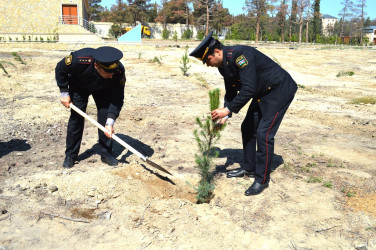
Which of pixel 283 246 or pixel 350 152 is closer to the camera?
pixel 283 246

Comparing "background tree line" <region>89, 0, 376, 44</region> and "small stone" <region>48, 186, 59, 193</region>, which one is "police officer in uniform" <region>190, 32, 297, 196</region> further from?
"background tree line" <region>89, 0, 376, 44</region>

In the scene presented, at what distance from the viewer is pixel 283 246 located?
275 cm

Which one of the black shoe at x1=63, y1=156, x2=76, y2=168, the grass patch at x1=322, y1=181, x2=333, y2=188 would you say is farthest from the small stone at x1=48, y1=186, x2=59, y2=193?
the grass patch at x1=322, y1=181, x2=333, y2=188

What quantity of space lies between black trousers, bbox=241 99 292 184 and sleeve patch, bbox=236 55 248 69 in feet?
2.08

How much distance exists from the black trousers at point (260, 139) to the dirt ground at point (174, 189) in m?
0.24

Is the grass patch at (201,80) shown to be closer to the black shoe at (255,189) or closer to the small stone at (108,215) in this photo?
the black shoe at (255,189)

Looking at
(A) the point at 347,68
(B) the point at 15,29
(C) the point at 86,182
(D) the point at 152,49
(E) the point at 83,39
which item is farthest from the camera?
(B) the point at 15,29

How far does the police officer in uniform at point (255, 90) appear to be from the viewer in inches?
A: 122

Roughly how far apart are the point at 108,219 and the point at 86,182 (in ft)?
2.20

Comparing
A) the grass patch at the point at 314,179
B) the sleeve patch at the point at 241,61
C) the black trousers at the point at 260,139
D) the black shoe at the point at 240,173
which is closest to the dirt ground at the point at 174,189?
the grass patch at the point at 314,179

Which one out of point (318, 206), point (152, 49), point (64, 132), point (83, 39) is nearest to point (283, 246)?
point (318, 206)

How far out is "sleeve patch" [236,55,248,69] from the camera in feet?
10.1

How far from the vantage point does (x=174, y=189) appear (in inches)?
151

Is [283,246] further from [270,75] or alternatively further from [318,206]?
[270,75]
